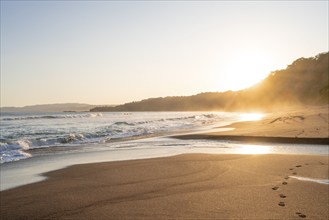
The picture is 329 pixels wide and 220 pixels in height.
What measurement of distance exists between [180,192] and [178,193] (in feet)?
0.32

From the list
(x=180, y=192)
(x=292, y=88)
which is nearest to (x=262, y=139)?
(x=180, y=192)

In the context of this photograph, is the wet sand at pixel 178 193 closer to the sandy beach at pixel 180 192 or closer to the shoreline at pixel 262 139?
the sandy beach at pixel 180 192

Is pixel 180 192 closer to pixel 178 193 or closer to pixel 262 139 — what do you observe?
pixel 178 193

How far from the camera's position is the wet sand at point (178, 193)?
6.34m

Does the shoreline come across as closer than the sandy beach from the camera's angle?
No

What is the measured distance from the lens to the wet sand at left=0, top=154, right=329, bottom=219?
6.34 metres

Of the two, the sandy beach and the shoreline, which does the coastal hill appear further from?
the sandy beach

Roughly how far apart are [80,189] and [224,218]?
3811 millimetres

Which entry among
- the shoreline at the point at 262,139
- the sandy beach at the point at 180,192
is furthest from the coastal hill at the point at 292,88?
the sandy beach at the point at 180,192

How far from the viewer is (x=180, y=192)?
A: 7746 mm

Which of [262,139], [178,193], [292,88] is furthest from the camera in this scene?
[292,88]

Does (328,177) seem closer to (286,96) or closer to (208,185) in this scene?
(208,185)

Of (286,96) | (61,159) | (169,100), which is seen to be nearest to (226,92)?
(169,100)

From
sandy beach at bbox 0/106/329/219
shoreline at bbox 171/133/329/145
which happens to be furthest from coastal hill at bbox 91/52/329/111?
sandy beach at bbox 0/106/329/219
